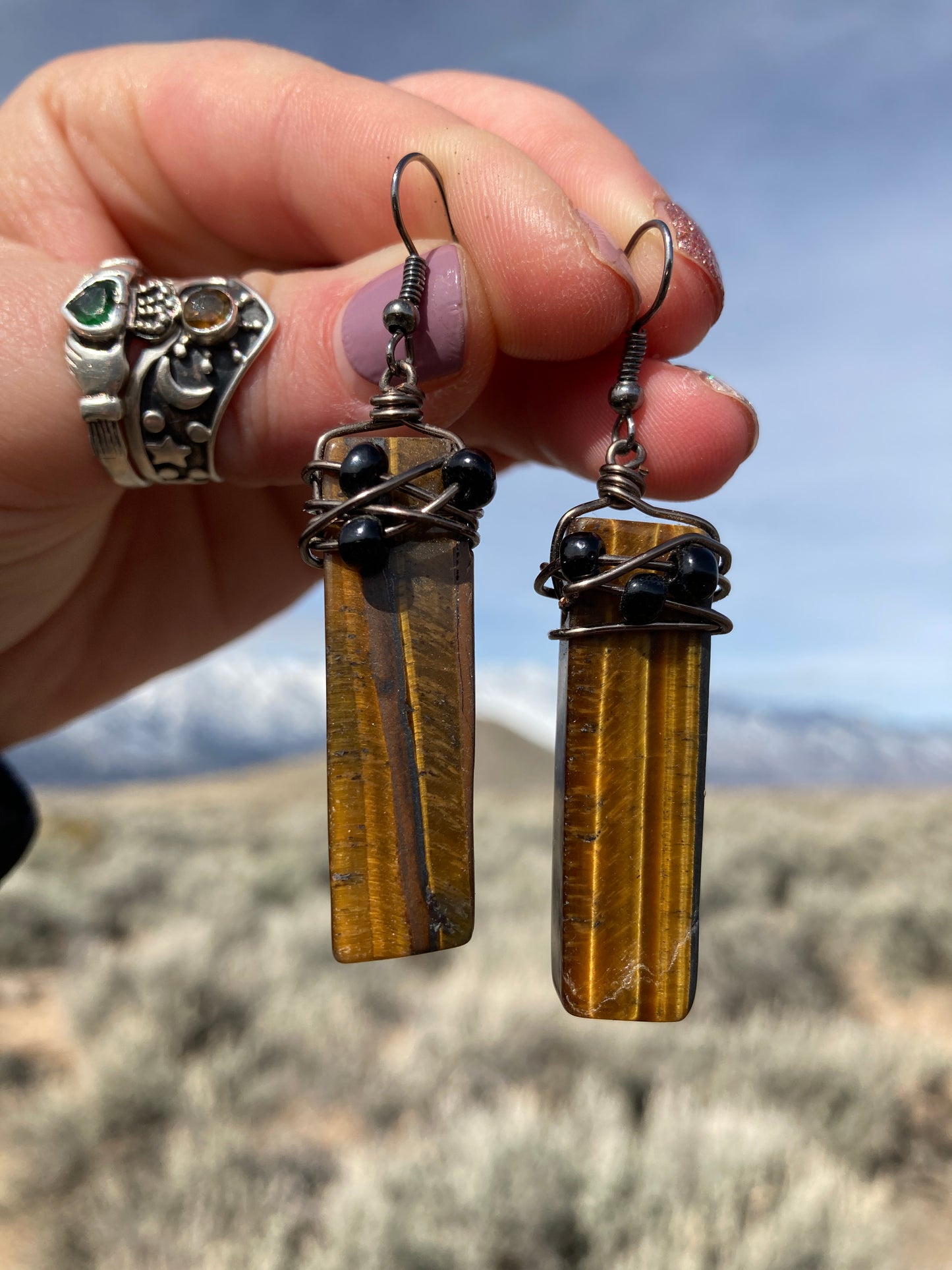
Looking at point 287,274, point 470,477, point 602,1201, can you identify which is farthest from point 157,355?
point 602,1201

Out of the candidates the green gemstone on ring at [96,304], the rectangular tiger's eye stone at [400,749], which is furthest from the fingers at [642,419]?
the green gemstone on ring at [96,304]

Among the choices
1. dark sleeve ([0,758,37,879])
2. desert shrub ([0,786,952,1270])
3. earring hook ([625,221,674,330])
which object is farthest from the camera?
desert shrub ([0,786,952,1270])

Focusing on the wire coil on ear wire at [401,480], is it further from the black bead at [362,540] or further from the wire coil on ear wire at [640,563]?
the wire coil on ear wire at [640,563]

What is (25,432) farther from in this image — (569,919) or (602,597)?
(569,919)

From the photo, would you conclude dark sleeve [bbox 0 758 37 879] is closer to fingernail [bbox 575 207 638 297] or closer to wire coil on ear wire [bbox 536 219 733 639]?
wire coil on ear wire [bbox 536 219 733 639]

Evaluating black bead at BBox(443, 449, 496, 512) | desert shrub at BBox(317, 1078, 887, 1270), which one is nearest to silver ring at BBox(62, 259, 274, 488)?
black bead at BBox(443, 449, 496, 512)

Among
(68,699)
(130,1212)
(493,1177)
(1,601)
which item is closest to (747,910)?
(493,1177)
